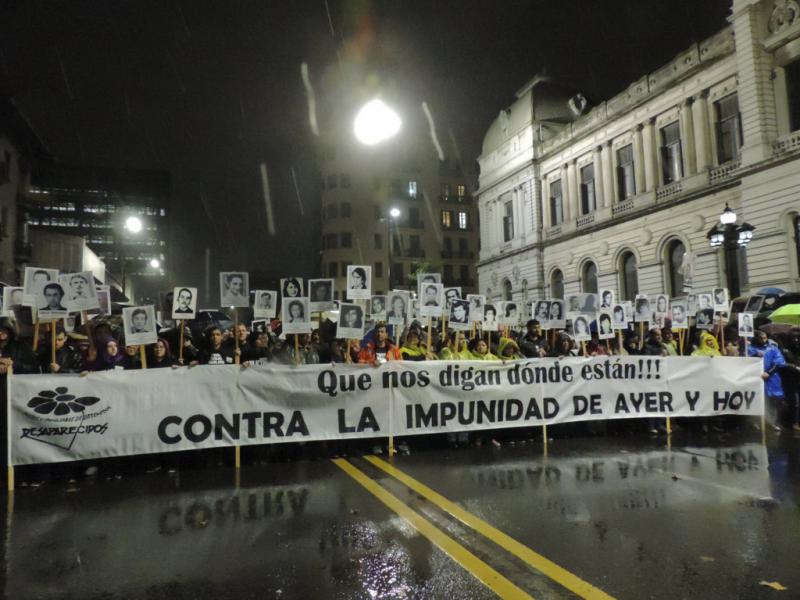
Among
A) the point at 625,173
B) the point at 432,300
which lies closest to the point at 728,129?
the point at 625,173

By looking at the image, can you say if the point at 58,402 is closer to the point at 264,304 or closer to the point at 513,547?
the point at 264,304

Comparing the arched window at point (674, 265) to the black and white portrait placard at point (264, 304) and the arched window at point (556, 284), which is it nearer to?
the arched window at point (556, 284)

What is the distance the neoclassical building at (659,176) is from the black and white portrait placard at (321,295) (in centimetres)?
1377

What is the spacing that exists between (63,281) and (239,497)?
394 centimetres

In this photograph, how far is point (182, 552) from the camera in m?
4.43

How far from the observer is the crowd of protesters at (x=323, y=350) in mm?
7895

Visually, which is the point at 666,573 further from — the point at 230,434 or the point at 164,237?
the point at 164,237

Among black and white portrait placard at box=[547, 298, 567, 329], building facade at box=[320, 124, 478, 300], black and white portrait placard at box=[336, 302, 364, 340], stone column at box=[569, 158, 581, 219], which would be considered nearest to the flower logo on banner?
black and white portrait placard at box=[336, 302, 364, 340]

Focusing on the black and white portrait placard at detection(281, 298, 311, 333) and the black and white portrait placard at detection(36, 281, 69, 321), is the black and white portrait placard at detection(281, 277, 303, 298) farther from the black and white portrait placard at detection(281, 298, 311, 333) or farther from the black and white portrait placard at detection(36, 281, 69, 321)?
the black and white portrait placard at detection(36, 281, 69, 321)

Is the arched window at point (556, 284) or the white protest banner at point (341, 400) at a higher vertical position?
the arched window at point (556, 284)

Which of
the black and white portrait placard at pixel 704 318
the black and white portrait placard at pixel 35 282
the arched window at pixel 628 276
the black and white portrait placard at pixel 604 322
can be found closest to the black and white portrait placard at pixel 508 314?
the black and white portrait placard at pixel 604 322

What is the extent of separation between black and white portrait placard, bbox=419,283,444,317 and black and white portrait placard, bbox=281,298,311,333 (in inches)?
84.2

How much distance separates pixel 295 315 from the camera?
8.73 metres

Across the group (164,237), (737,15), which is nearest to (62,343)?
(737,15)
